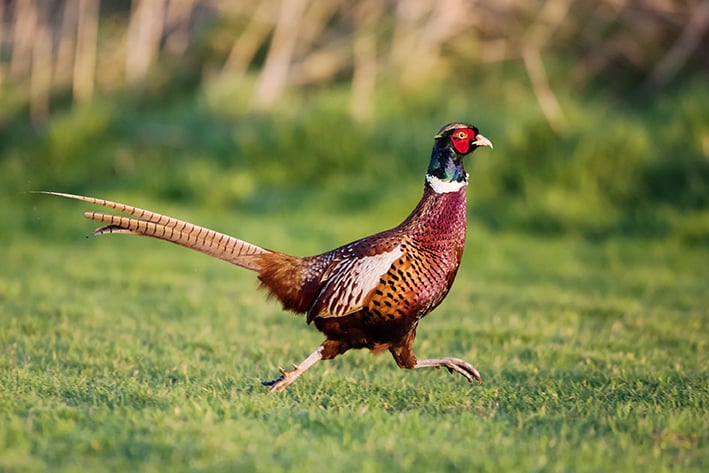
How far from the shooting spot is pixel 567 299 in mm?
9031

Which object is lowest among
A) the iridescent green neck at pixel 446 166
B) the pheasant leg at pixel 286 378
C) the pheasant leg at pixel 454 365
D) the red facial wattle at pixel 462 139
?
the pheasant leg at pixel 286 378

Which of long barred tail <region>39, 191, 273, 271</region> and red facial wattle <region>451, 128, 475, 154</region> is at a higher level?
red facial wattle <region>451, 128, 475, 154</region>

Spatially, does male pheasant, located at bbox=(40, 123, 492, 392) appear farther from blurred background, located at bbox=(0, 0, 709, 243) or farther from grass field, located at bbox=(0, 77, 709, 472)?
blurred background, located at bbox=(0, 0, 709, 243)

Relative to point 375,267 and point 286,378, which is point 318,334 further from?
point 375,267

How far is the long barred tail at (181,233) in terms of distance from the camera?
5.42 m

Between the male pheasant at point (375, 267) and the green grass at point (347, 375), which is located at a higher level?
the male pheasant at point (375, 267)

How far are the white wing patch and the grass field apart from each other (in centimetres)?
44

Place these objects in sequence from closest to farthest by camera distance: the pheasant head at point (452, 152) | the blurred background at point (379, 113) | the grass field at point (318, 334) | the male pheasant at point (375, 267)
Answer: the grass field at point (318, 334) → the male pheasant at point (375, 267) → the pheasant head at point (452, 152) → the blurred background at point (379, 113)

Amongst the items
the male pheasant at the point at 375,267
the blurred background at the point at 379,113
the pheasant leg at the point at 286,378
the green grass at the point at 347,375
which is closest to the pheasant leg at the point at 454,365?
the male pheasant at the point at 375,267

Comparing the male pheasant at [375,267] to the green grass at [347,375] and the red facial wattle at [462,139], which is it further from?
the green grass at [347,375]

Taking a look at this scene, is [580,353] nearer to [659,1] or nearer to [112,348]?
[112,348]

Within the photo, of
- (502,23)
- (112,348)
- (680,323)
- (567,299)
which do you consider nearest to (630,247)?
(567,299)

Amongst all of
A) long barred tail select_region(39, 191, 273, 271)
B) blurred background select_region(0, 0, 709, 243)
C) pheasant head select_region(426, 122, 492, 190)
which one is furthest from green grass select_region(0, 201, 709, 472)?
blurred background select_region(0, 0, 709, 243)

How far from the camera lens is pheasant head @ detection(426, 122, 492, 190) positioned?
5535 mm
